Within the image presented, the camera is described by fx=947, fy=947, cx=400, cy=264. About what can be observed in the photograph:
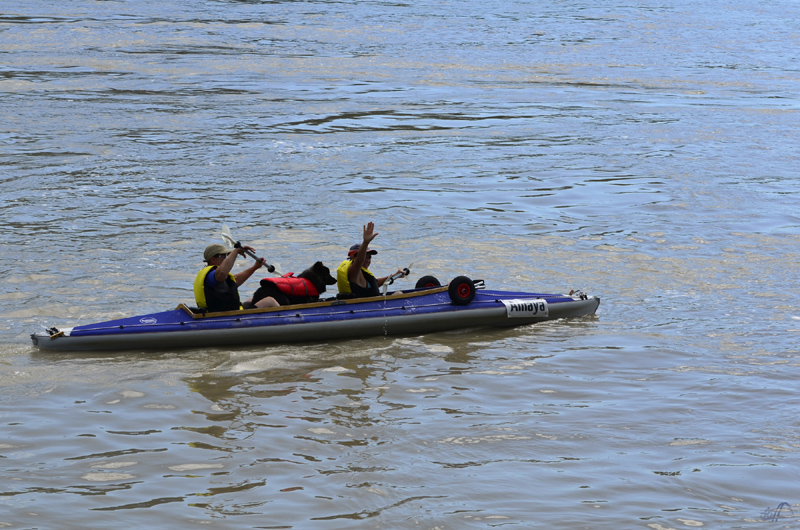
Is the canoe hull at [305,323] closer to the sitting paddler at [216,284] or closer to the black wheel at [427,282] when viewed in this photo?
Result: the sitting paddler at [216,284]

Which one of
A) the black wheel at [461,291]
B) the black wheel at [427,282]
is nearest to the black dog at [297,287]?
the black wheel at [427,282]

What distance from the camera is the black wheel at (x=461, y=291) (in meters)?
10.1

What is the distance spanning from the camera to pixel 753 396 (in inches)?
338

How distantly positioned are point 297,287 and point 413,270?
3318mm

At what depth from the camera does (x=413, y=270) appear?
12906 millimetres

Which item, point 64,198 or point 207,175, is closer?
point 64,198

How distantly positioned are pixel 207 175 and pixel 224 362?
9.44 m

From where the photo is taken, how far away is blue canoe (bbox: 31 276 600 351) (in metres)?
9.23

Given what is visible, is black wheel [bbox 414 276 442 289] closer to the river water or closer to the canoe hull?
the canoe hull

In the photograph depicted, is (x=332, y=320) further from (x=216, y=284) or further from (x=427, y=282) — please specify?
(x=427, y=282)

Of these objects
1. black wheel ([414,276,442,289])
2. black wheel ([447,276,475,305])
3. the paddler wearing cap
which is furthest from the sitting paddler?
black wheel ([447,276,475,305])

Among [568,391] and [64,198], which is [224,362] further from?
[64,198]

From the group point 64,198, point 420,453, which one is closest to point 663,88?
point 64,198

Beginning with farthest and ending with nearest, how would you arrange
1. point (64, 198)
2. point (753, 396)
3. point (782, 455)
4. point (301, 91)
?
point (301, 91), point (64, 198), point (753, 396), point (782, 455)
